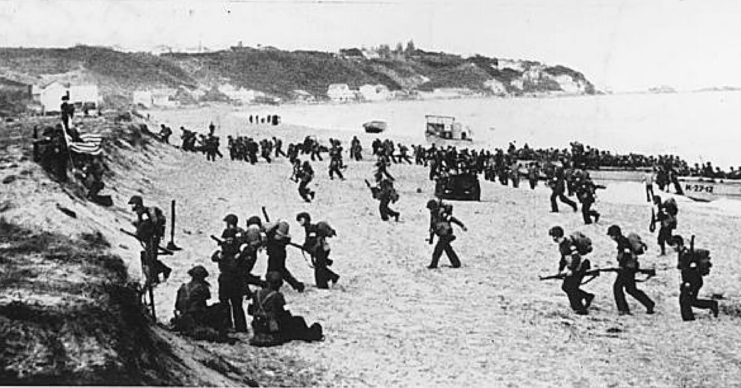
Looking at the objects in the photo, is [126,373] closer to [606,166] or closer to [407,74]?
[606,166]

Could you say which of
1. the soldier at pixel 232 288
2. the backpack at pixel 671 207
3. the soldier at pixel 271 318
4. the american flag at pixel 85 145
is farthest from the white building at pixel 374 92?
the soldier at pixel 271 318

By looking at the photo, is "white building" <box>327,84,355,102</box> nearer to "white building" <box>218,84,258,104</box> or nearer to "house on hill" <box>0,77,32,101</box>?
"white building" <box>218,84,258,104</box>

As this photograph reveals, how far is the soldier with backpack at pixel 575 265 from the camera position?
882 centimetres

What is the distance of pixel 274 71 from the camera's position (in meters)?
55.7

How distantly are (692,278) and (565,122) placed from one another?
73989 mm

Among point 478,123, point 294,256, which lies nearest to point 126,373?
point 294,256

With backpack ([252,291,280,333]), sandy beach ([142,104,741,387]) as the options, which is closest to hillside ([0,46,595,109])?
sandy beach ([142,104,741,387])

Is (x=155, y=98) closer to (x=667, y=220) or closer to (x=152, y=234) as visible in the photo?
(x=667, y=220)

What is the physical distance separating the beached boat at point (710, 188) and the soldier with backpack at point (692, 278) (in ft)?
49.1

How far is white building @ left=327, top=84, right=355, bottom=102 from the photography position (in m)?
68.6

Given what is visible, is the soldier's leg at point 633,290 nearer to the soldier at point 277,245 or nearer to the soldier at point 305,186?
the soldier at point 277,245

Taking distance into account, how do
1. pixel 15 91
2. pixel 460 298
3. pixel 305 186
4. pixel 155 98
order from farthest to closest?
pixel 155 98
pixel 15 91
pixel 305 186
pixel 460 298

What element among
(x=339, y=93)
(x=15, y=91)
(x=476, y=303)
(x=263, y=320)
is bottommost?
(x=476, y=303)

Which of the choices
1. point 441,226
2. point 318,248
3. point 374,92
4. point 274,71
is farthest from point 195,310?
point 374,92
